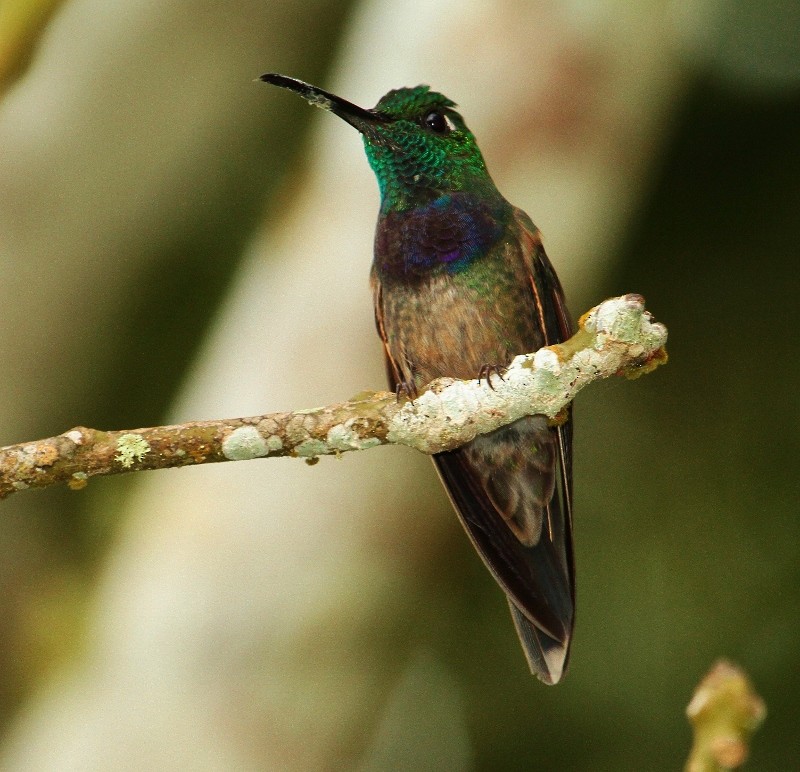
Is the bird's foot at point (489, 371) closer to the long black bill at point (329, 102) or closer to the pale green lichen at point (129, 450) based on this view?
the long black bill at point (329, 102)

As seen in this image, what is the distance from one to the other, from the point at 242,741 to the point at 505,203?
216 cm

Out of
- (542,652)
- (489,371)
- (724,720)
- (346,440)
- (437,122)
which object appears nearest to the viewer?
(724,720)

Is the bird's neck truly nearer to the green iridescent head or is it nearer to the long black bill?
the green iridescent head

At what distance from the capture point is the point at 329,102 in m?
3.48

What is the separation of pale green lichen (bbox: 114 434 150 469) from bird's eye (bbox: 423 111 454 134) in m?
2.10

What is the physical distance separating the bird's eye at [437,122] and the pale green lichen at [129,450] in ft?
6.88

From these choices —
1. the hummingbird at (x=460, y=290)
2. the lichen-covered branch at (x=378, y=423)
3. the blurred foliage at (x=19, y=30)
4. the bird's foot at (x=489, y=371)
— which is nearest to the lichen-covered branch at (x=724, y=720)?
the lichen-covered branch at (x=378, y=423)

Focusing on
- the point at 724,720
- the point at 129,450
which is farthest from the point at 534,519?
the point at 724,720

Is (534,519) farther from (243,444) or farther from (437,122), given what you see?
(243,444)

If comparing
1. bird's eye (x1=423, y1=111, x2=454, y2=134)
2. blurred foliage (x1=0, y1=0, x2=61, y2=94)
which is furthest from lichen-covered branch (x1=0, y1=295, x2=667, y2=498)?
blurred foliage (x1=0, y1=0, x2=61, y2=94)

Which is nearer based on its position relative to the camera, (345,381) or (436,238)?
(345,381)

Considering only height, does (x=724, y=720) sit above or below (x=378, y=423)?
below

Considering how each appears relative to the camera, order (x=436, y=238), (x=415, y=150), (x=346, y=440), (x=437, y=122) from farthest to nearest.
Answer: (x=437, y=122) → (x=415, y=150) → (x=436, y=238) → (x=346, y=440)

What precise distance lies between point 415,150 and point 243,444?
1.84 meters
